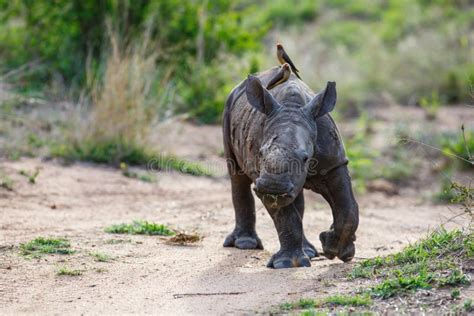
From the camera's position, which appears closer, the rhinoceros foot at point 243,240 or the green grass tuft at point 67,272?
the green grass tuft at point 67,272

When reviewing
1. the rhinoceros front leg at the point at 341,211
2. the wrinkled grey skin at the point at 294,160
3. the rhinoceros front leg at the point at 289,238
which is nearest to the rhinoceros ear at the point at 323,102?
the wrinkled grey skin at the point at 294,160

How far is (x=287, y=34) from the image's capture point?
2277 cm

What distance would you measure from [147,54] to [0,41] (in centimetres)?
289

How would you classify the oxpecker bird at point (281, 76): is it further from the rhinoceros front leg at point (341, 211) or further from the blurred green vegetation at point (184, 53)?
the blurred green vegetation at point (184, 53)

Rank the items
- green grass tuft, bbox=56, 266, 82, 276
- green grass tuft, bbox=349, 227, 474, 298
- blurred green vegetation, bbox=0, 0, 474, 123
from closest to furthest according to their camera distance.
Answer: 1. green grass tuft, bbox=349, 227, 474, 298
2. green grass tuft, bbox=56, 266, 82, 276
3. blurred green vegetation, bbox=0, 0, 474, 123

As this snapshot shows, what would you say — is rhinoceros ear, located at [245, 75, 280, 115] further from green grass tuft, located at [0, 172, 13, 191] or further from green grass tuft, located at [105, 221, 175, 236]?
green grass tuft, located at [0, 172, 13, 191]

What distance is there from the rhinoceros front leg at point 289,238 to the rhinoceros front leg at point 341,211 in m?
0.33

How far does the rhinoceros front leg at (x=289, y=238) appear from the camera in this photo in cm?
760

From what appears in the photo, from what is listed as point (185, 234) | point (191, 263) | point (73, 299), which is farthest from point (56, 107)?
point (73, 299)

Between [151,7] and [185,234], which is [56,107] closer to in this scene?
[151,7]

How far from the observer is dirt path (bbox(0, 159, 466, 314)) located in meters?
6.63

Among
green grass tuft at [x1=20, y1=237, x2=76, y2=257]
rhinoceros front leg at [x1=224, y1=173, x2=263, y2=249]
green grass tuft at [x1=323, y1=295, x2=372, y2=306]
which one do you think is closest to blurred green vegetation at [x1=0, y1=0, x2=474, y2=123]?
rhinoceros front leg at [x1=224, y1=173, x2=263, y2=249]

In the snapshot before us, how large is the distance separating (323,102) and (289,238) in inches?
48.5

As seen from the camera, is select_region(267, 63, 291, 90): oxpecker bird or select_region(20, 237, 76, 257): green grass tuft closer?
select_region(20, 237, 76, 257): green grass tuft
